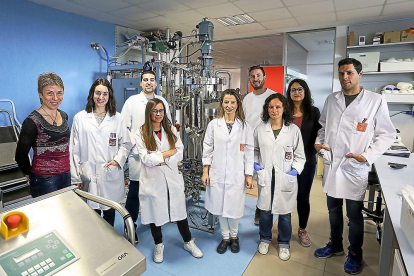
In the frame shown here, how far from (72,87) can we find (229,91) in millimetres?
2557

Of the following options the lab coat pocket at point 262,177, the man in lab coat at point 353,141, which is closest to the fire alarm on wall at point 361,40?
the man in lab coat at point 353,141

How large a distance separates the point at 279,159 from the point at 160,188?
92 cm

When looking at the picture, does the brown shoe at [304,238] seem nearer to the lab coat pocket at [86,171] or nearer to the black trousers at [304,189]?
the black trousers at [304,189]

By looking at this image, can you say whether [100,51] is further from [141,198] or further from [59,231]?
[59,231]

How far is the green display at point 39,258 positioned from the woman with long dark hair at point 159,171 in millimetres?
1056

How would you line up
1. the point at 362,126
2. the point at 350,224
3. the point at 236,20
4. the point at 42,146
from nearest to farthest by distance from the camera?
1. the point at 42,146
2. the point at 362,126
3. the point at 350,224
4. the point at 236,20

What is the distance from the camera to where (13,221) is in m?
0.81

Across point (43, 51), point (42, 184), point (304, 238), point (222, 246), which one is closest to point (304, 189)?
point (304, 238)

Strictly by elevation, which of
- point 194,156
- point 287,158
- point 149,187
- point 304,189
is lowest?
point 304,189

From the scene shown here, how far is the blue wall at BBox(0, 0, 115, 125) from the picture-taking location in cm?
295

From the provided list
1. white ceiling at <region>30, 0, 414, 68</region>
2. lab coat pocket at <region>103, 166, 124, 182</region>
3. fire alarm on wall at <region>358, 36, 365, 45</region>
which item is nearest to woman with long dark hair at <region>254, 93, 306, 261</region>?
lab coat pocket at <region>103, 166, 124, 182</region>

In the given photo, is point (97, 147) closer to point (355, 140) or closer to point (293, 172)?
point (293, 172)

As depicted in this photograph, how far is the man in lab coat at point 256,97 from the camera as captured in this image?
2.37 meters


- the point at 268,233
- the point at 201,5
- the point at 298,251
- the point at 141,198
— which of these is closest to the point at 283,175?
the point at 268,233
